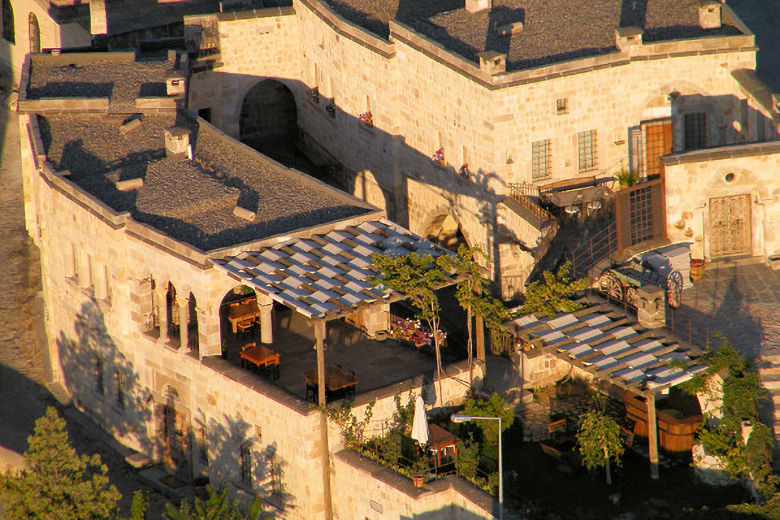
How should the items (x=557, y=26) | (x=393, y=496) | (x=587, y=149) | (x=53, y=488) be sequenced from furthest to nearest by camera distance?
(x=557, y=26) < (x=587, y=149) < (x=393, y=496) < (x=53, y=488)

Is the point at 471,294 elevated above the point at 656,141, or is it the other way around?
the point at 656,141

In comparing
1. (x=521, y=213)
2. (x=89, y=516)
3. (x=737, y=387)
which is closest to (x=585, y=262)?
(x=521, y=213)

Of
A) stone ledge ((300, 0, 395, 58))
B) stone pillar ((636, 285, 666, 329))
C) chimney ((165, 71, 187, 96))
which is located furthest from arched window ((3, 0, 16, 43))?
stone pillar ((636, 285, 666, 329))

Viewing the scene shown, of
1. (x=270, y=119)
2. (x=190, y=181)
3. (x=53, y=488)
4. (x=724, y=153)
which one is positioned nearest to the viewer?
(x=53, y=488)

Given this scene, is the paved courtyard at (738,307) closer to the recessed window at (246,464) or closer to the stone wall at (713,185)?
the stone wall at (713,185)

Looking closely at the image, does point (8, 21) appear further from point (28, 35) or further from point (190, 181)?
point (190, 181)

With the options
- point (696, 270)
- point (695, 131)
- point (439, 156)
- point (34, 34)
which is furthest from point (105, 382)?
point (34, 34)

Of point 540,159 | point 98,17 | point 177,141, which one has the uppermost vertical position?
point 98,17
